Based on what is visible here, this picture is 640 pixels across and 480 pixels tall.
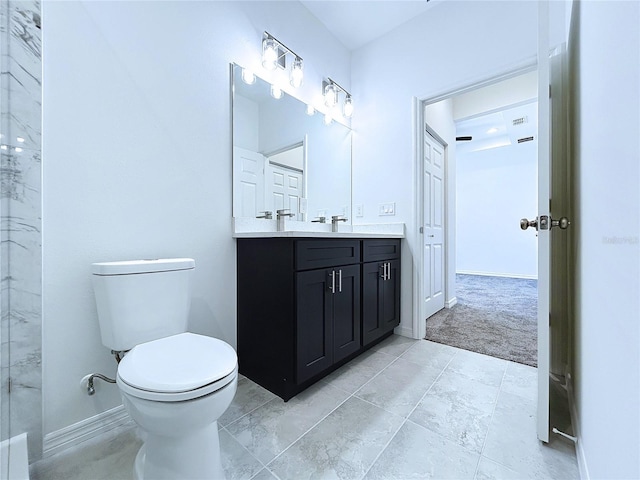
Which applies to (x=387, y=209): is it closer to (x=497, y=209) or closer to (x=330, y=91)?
(x=330, y=91)

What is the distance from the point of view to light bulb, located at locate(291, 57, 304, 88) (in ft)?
6.41

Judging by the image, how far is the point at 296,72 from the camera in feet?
6.46

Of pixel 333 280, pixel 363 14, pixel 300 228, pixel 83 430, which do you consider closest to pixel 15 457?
pixel 83 430

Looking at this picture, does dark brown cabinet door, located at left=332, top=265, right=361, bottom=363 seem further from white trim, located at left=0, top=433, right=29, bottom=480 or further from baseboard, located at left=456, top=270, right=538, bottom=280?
baseboard, located at left=456, top=270, right=538, bottom=280

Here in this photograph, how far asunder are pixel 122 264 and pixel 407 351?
1838 millimetres

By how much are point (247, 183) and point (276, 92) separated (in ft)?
2.35

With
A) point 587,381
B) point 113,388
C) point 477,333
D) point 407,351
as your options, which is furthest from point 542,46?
point 113,388

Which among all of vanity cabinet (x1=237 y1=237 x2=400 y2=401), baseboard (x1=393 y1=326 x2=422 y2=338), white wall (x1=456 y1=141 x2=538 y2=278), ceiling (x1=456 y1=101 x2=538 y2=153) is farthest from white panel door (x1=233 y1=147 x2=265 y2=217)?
white wall (x1=456 y1=141 x2=538 y2=278)

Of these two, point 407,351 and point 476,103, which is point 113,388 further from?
point 476,103

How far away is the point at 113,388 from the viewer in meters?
1.22

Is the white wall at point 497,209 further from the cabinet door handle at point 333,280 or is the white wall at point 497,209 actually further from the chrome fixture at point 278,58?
the cabinet door handle at point 333,280

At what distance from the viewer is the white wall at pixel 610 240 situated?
20.4 inches

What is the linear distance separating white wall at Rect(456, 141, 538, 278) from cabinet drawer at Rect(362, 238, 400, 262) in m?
4.66

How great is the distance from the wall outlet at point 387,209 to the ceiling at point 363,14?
1500mm
